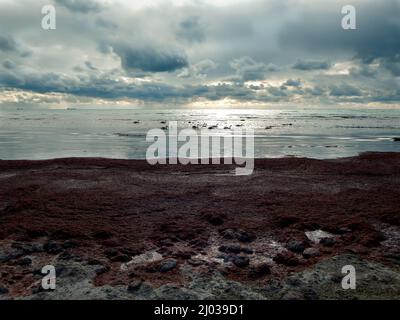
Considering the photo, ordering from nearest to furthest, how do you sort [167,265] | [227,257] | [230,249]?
[167,265] → [227,257] → [230,249]

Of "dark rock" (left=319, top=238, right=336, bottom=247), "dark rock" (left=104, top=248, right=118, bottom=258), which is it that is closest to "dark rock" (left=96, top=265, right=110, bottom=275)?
"dark rock" (left=104, top=248, right=118, bottom=258)

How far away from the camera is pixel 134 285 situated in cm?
696

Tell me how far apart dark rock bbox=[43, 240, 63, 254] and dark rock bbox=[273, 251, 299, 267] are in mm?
5525

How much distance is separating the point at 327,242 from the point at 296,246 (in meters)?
0.99

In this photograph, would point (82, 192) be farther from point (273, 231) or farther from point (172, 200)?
point (273, 231)

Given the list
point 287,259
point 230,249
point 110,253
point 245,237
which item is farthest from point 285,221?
point 110,253

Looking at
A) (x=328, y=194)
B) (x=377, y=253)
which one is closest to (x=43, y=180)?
(x=328, y=194)

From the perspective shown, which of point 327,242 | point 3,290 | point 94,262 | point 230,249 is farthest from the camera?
point 327,242

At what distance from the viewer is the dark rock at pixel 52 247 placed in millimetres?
8602

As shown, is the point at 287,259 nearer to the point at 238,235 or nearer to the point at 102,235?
the point at 238,235

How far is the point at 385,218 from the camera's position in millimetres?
11016

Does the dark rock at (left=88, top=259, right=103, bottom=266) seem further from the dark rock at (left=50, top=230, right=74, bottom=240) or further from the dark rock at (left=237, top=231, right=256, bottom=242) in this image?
the dark rock at (left=237, top=231, right=256, bottom=242)

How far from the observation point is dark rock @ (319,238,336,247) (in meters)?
9.14
